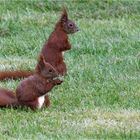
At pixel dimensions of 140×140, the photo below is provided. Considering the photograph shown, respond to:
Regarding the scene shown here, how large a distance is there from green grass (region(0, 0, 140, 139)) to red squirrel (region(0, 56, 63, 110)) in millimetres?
106

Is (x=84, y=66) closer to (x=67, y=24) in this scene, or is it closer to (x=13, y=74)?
(x=13, y=74)

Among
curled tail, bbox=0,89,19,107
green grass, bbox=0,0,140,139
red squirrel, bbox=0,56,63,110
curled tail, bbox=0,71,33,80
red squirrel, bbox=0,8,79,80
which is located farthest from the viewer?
curled tail, bbox=0,71,33,80

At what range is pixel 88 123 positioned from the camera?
7934 millimetres

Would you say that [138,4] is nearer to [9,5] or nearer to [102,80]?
[9,5]

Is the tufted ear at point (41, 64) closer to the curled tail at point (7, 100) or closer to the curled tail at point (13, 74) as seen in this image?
the curled tail at point (7, 100)

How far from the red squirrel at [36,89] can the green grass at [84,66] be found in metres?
0.11

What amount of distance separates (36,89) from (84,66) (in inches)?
107

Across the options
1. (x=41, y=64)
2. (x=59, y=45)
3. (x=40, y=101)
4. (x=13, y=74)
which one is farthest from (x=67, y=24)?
(x=40, y=101)

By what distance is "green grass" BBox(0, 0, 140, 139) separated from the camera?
7.75m

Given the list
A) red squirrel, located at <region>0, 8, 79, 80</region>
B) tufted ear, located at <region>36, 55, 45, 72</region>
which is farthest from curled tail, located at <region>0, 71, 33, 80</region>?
tufted ear, located at <region>36, 55, 45, 72</region>

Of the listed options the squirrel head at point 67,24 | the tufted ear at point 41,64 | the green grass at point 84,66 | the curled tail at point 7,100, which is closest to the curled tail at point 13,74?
the green grass at point 84,66

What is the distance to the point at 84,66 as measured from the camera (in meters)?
11.1

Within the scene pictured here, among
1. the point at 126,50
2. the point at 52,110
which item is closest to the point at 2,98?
the point at 52,110

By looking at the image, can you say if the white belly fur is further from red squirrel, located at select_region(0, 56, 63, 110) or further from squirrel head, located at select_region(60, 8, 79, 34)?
squirrel head, located at select_region(60, 8, 79, 34)
